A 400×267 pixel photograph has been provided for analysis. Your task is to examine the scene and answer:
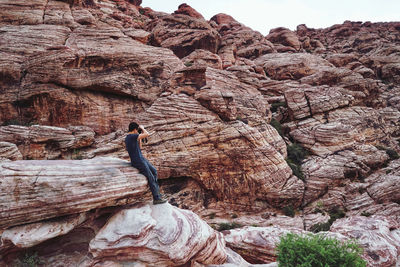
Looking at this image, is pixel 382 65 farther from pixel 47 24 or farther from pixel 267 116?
pixel 47 24

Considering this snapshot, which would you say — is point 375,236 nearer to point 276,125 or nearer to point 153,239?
point 153,239

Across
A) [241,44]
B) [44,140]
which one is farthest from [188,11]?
[44,140]

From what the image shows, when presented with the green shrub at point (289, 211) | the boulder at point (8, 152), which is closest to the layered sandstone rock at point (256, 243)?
the green shrub at point (289, 211)

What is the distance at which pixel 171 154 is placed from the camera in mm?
16188

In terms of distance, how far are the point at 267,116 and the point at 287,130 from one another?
353 cm

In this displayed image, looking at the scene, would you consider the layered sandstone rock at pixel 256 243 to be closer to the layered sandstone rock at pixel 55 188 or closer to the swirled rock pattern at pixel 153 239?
the swirled rock pattern at pixel 153 239

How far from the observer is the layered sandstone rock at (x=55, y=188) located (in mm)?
5637

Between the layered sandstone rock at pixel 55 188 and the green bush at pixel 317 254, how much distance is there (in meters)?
5.91

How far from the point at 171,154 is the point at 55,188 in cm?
1048

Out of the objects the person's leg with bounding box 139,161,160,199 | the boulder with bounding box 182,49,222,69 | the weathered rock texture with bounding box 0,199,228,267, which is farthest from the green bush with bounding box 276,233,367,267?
the boulder with bounding box 182,49,222,69

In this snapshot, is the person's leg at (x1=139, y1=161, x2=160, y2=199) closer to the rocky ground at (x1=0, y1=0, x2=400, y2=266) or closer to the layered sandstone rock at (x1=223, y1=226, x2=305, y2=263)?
the rocky ground at (x1=0, y1=0, x2=400, y2=266)

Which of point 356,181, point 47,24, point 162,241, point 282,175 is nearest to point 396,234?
point 282,175

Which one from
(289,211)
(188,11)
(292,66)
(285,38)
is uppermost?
(188,11)

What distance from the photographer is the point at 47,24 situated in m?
24.9
